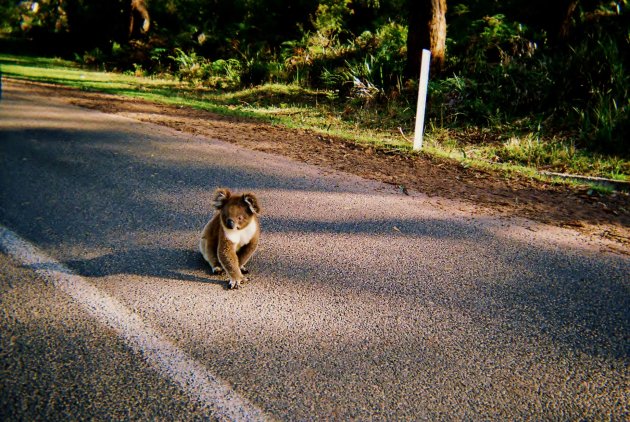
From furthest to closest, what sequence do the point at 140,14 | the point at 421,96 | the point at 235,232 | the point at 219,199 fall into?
1. the point at 140,14
2. the point at 421,96
3. the point at 219,199
4. the point at 235,232

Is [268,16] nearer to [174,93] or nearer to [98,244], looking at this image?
[174,93]

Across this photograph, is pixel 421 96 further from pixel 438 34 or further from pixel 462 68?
pixel 462 68

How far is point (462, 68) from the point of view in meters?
13.3

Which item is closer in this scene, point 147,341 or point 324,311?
point 147,341

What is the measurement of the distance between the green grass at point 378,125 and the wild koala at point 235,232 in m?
5.31

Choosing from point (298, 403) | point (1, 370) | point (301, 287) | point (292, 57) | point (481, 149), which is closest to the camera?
point (298, 403)

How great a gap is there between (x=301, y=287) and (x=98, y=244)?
6.70 feet

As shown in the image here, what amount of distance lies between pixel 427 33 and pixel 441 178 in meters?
7.35

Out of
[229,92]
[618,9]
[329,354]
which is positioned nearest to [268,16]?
[229,92]

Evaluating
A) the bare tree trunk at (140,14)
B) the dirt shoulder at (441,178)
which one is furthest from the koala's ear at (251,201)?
the bare tree trunk at (140,14)

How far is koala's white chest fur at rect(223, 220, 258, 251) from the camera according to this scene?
3570 mm

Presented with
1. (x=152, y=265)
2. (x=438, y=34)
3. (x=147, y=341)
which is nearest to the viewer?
(x=147, y=341)

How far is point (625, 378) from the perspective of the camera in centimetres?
273

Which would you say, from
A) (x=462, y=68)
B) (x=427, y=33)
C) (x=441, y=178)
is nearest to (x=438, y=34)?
(x=427, y=33)
